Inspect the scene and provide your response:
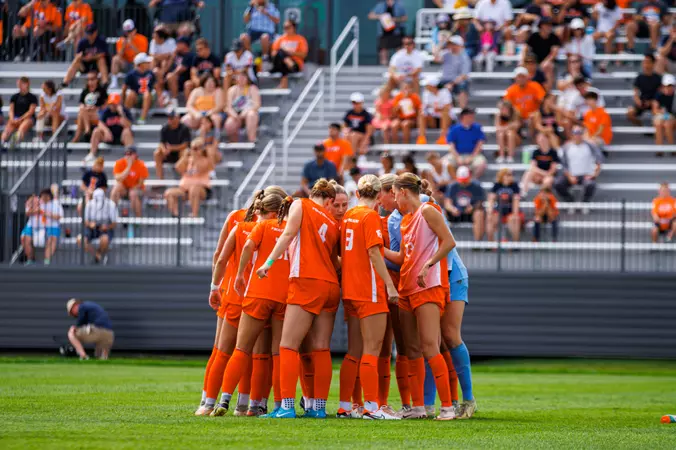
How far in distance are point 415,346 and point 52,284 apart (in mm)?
12379

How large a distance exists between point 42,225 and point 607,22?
12346 mm

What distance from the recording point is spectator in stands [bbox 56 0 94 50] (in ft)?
90.6

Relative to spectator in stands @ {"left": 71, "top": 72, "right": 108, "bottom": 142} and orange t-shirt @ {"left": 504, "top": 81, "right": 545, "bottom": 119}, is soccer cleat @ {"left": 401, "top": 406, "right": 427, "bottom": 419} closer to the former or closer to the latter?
orange t-shirt @ {"left": 504, "top": 81, "right": 545, "bottom": 119}

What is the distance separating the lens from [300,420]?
402 inches

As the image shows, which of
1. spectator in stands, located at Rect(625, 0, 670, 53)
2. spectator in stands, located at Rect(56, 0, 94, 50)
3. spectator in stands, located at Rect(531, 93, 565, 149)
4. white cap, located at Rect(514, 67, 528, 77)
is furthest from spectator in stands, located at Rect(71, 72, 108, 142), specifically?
spectator in stands, located at Rect(625, 0, 670, 53)

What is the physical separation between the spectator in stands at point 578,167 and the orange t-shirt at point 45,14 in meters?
12.3

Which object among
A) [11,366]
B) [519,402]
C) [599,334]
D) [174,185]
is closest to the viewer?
[519,402]

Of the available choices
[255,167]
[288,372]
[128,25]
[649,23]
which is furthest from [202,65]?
[288,372]

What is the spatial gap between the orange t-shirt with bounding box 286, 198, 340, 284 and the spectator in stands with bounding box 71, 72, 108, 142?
15273 millimetres

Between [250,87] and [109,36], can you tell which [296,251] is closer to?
[250,87]

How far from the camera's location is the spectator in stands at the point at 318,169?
2194 centimetres

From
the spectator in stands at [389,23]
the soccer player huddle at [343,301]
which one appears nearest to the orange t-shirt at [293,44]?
the spectator in stands at [389,23]

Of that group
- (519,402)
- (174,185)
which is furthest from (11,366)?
(519,402)

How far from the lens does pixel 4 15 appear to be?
27.5m
